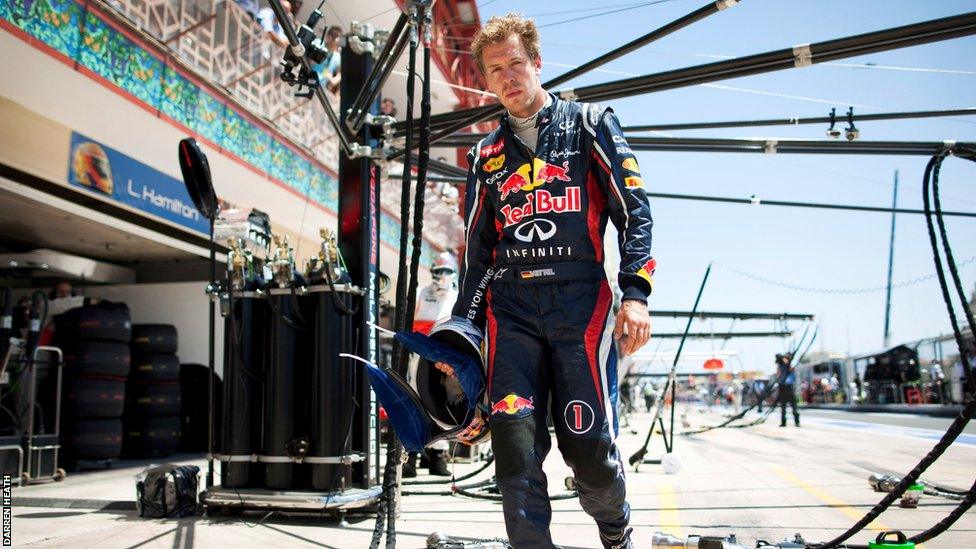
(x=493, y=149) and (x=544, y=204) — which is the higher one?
(x=493, y=149)

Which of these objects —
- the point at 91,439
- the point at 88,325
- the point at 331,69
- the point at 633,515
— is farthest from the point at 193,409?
the point at 633,515

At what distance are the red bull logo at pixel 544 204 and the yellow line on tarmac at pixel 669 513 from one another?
5.41ft

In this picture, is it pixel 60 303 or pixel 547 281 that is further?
pixel 60 303

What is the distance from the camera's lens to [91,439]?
8453 millimetres

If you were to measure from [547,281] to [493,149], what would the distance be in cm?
63

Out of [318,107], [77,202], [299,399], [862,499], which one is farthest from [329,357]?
[318,107]

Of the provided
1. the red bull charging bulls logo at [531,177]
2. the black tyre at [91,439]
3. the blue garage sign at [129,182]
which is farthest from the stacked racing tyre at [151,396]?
the red bull charging bulls logo at [531,177]

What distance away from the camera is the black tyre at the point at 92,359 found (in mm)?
8586

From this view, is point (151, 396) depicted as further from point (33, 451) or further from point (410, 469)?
point (410, 469)

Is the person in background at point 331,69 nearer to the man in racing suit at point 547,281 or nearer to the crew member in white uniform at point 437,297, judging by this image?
the crew member in white uniform at point 437,297

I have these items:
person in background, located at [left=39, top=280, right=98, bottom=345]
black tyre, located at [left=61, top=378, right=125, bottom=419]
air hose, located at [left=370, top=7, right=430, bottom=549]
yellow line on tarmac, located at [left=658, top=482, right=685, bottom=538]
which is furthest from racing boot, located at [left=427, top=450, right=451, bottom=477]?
person in background, located at [left=39, top=280, right=98, bottom=345]

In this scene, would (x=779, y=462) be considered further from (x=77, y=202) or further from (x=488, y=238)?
(x=77, y=202)

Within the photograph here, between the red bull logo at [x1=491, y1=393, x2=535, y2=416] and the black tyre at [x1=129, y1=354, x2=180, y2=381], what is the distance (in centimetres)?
887

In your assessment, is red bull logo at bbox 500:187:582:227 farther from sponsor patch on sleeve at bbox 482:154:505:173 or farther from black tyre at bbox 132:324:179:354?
black tyre at bbox 132:324:179:354
